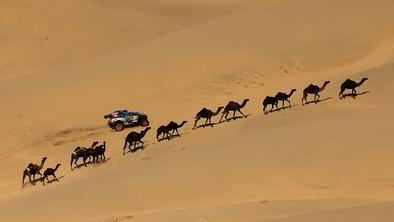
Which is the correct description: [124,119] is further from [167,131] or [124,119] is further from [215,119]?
[167,131]

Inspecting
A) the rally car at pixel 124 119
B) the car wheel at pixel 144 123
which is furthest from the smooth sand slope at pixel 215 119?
the rally car at pixel 124 119

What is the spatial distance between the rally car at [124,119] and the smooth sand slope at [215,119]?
0.51 m

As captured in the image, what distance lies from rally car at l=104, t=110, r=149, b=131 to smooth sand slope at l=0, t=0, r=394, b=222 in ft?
1.67

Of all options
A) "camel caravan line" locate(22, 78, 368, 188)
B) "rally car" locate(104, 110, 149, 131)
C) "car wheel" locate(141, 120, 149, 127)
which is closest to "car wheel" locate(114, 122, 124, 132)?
"rally car" locate(104, 110, 149, 131)

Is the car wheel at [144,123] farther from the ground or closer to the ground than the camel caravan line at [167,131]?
farther from the ground

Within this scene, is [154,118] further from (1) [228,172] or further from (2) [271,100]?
(1) [228,172]

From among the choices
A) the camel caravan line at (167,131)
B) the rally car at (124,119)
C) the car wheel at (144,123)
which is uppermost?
the rally car at (124,119)

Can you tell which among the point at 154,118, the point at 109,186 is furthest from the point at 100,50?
the point at 109,186

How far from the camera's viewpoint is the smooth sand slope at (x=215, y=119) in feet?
52.7

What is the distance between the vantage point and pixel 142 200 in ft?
55.1

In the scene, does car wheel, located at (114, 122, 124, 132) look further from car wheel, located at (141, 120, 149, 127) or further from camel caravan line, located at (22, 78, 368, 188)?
camel caravan line, located at (22, 78, 368, 188)

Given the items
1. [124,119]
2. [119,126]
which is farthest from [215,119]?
[119,126]

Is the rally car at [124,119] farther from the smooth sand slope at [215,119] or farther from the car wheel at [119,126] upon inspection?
the smooth sand slope at [215,119]

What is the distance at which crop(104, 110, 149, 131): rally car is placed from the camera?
27.7 metres
